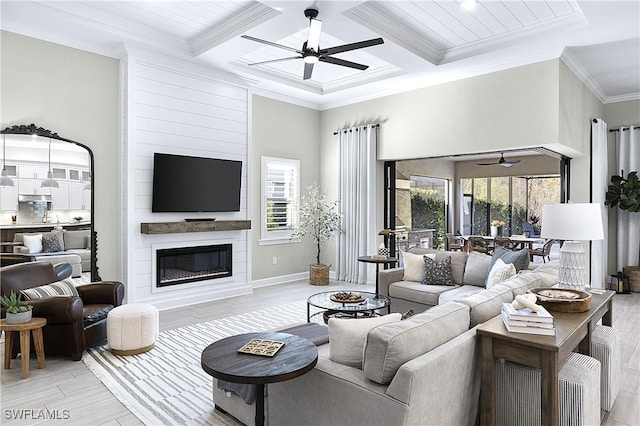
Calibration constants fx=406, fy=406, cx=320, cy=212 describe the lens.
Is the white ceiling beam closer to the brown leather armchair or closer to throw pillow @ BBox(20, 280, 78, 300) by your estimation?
the brown leather armchair

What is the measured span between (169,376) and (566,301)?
3.09 metres

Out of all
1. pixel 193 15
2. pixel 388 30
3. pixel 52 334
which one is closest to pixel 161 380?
pixel 52 334

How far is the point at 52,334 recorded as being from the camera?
3.67 metres

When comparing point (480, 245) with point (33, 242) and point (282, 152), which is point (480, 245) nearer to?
point (282, 152)

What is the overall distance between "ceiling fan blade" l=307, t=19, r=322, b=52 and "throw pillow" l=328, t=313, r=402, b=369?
277 cm

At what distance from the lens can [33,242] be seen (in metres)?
4.54

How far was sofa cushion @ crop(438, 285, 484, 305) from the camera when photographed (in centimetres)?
450

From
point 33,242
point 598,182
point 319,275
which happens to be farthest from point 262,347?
point 598,182

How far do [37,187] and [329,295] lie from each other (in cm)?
346

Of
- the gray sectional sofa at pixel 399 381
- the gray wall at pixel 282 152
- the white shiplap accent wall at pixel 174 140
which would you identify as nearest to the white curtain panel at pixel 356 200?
the gray wall at pixel 282 152

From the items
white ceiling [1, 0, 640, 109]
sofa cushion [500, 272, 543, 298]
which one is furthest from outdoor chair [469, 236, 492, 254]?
sofa cushion [500, 272, 543, 298]

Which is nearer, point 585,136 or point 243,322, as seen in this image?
point 243,322

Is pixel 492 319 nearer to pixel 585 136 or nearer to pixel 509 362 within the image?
pixel 509 362

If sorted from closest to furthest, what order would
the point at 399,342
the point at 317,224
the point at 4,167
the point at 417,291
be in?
the point at 399,342, the point at 4,167, the point at 417,291, the point at 317,224
